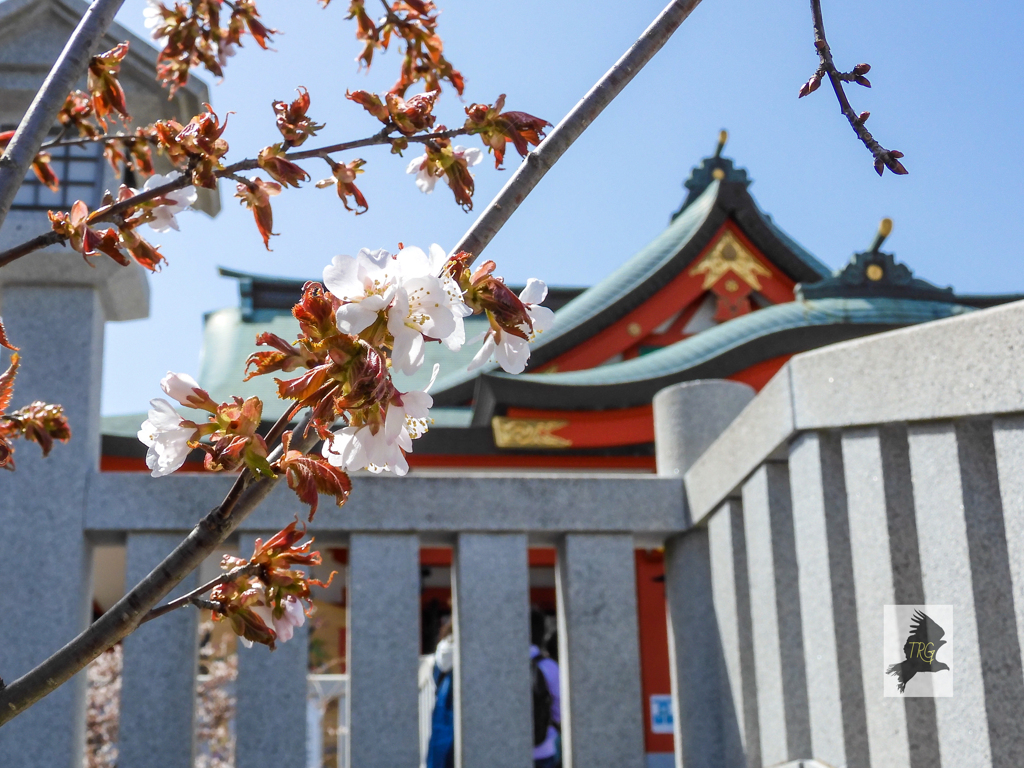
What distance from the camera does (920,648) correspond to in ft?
7.71

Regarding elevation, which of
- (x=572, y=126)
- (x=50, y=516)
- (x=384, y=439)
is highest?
(x=572, y=126)

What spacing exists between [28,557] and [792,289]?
23.9ft

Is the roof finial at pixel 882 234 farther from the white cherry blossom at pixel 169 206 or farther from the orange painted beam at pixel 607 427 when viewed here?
the white cherry blossom at pixel 169 206

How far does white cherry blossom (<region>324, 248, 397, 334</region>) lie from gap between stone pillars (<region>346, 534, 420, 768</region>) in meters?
2.23

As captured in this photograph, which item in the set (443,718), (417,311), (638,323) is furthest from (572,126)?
(638,323)

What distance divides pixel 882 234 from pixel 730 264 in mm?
1928

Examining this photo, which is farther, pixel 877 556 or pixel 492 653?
pixel 492 653

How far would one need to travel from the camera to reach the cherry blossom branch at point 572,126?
1.33m

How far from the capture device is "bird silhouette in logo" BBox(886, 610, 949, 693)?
232cm

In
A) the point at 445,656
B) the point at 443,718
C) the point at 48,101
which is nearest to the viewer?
the point at 48,101

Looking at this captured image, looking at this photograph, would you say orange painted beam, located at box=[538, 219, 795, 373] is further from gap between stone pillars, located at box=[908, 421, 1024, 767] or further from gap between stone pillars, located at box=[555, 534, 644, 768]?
gap between stone pillars, located at box=[908, 421, 1024, 767]

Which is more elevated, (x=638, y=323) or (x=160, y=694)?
(x=638, y=323)

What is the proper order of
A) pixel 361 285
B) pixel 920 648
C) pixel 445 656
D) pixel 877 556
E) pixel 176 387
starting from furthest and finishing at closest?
pixel 445 656 < pixel 877 556 < pixel 920 648 < pixel 176 387 < pixel 361 285

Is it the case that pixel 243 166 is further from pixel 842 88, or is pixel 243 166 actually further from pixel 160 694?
pixel 160 694
